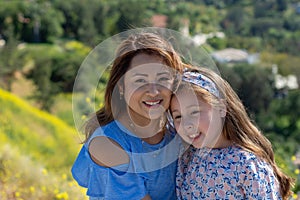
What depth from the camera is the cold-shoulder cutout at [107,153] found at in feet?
5.26

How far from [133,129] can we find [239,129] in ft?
1.17

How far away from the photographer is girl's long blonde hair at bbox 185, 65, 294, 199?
1.72m

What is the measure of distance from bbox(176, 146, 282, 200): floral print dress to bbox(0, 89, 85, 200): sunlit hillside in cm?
84

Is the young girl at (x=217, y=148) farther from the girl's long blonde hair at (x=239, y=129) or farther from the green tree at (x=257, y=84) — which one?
the green tree at (x=257, y=84)

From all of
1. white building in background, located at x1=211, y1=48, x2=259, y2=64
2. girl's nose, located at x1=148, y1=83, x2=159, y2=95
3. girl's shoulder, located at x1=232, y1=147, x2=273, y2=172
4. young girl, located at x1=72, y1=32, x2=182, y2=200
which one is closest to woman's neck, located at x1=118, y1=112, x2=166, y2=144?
young girl, located at x1=72, y1=32, x2=182, y2=200

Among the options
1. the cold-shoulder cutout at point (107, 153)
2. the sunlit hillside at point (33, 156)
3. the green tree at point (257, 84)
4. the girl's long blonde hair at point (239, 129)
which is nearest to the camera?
the cold-shoulder cutout at point (107, 153)

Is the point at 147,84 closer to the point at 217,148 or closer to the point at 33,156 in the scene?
the point at 217,148

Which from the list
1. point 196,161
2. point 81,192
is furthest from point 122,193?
point 81,192

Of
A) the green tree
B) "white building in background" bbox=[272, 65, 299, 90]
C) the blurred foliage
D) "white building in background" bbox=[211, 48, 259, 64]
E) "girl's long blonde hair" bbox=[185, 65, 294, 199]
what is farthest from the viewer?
"white building in background" bbox=[211, 48, 259, 64]

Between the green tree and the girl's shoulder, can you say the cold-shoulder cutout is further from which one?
the green tree

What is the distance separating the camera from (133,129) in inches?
66.3

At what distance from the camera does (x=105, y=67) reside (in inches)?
69.3

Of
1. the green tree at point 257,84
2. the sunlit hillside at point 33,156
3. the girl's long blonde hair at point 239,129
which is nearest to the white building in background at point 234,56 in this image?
the green tree at point 257,84

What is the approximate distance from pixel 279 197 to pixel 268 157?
0.46 feet
